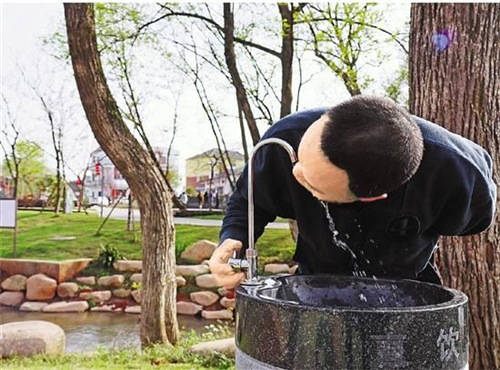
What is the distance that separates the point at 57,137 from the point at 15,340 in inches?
136

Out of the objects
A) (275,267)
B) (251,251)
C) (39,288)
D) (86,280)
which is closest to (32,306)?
(39,288)

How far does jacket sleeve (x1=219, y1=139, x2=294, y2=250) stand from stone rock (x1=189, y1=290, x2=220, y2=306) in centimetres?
601

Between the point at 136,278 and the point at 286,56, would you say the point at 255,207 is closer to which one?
the point at 286,56

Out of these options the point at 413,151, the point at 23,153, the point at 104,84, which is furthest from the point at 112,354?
the point at 23,153

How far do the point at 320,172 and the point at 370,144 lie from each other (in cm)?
10

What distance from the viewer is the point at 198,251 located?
24.7 ft

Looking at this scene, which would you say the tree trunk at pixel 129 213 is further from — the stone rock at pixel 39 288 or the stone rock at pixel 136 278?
the stone rock at pixel 39 288

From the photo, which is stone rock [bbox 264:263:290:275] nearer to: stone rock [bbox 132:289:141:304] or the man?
stone rock [bbox 132:289:141:304]

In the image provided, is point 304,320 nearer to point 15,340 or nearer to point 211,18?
point 15,340

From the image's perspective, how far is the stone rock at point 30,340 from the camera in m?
4.39

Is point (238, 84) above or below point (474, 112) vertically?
above

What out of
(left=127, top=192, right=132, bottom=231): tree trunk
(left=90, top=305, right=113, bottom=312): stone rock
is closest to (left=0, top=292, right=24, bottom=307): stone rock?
(left=90, top=305, right=113, bottom=312): stone rock

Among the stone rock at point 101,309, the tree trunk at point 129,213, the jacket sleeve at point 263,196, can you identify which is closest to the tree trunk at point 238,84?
the tree trunk at point 129,213

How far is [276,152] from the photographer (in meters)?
1.22
